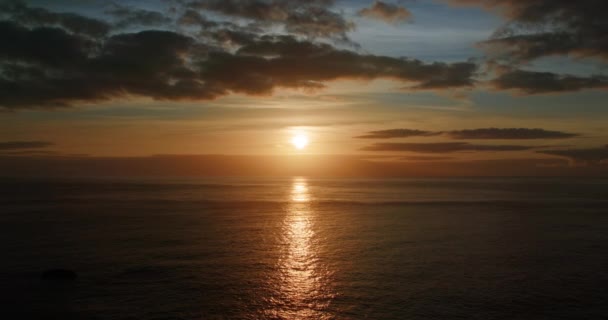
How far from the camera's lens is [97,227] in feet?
225

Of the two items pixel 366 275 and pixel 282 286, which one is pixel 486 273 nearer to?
pixel 366 275

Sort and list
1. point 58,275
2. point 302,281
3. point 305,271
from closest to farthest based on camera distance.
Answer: point 58,275, point 302,281, point 305,271

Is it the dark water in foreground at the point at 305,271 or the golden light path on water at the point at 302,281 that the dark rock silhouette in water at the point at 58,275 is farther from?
the golden light path on water at the point at 302,281

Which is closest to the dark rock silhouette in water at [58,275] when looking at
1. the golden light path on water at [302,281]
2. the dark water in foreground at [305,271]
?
the dark water in foreground at [305,271]

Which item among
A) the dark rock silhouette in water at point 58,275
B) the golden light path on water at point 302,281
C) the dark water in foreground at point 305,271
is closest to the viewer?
the dark water in foreground at point 305,271

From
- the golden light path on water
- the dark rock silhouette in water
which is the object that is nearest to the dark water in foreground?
the golden light path on water

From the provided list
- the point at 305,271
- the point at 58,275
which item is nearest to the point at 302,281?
the point at 305,271

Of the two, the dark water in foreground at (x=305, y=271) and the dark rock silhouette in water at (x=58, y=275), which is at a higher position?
the dark rock silhouette in water at (x=58, y=275)

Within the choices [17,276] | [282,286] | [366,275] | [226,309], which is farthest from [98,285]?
[366,275]

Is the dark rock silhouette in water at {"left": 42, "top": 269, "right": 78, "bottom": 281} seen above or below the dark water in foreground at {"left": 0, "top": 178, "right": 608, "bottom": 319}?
above

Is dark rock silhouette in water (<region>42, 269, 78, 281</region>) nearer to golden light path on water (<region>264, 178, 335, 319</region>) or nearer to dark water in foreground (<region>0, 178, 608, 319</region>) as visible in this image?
dark water in foreground (<region>0, 178, 608, 319</region>)

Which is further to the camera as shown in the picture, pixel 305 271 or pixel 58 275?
pixel 305 271

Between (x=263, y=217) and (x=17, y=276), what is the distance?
56981mm

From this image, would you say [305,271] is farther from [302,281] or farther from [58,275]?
[58,275]
